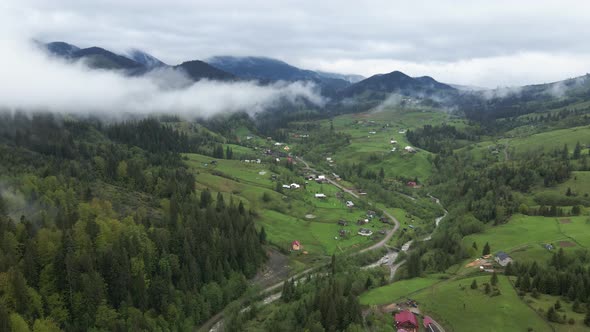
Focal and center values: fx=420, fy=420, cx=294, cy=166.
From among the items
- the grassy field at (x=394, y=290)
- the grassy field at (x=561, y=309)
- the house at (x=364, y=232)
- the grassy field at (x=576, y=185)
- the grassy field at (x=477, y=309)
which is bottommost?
the house at (x=364, y=232)

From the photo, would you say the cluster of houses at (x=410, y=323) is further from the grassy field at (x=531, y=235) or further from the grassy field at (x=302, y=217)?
the grassy field at (x=302, y=217)

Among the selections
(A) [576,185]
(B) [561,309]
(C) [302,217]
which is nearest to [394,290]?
(B) [561,309]

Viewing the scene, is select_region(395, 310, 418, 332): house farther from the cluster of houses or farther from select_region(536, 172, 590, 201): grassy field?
select_region(536, 172, 590, 201): grassy field

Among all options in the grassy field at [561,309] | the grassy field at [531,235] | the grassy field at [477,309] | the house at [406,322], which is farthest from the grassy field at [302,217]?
the grassy field at [561,309]

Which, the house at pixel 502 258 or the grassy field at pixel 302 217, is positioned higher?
the house at pixel 502 258

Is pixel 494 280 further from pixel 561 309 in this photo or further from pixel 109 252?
pixel 109 252

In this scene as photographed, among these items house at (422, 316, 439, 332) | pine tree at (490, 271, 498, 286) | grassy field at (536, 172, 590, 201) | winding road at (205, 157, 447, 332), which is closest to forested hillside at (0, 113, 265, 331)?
winding road at (205, 157, 447, 332)
